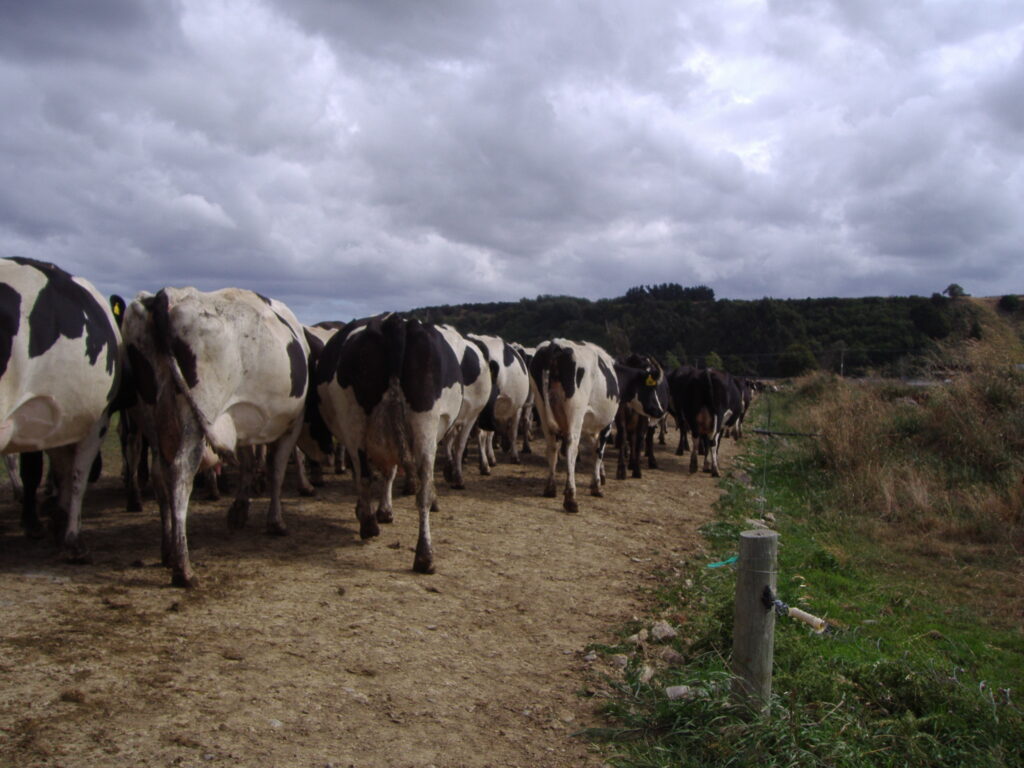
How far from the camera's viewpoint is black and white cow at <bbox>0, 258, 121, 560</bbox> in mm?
4648

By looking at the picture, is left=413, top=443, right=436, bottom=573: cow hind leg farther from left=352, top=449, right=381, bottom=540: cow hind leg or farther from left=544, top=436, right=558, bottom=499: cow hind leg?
left=544, top=436, right=558, bottom=499: cow hind leg

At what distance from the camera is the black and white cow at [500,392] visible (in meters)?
11.8

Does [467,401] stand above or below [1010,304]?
below

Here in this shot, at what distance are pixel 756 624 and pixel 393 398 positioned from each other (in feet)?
12.2

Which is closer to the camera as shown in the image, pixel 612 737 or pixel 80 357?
pixel 612 737

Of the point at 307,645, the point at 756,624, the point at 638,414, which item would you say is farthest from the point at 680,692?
the point at 638,414

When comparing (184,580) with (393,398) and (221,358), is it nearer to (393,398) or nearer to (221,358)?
(221,358)

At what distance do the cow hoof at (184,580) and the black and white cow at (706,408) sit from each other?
418 inches

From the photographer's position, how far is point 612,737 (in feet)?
11.7

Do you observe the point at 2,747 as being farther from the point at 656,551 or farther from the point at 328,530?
the point at 656,551

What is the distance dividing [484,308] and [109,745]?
6840cm

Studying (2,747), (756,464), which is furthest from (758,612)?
(756,464)

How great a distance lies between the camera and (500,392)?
1238 centimetres

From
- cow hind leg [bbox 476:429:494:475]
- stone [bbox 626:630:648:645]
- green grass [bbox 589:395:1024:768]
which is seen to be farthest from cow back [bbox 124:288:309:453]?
cow hind leg [bbox 476:429:494:475]
